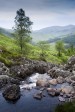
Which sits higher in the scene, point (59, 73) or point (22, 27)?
point (22, 27)

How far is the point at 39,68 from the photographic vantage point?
6956 cm

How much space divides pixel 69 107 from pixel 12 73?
30174 mm

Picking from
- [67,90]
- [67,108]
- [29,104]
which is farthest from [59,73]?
[67,108]

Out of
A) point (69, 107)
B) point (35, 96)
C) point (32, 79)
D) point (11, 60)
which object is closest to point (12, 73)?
point (32, 79)

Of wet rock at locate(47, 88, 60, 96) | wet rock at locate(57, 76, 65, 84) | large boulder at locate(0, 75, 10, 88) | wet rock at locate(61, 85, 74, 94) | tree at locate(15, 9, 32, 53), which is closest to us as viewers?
wet rock at locate(47, 88, 60, 96)

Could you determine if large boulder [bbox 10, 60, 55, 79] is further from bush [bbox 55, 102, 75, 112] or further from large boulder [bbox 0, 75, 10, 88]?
bush [bbox 55, 102, 75, 112]

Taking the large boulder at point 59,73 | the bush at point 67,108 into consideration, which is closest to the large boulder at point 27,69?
the large boulder at point 59,73

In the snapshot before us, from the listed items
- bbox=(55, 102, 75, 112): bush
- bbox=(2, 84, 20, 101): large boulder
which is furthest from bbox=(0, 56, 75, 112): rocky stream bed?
bbox=(55, 102, 75, 112): bush

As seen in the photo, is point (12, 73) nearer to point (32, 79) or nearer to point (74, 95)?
point (32, 79)

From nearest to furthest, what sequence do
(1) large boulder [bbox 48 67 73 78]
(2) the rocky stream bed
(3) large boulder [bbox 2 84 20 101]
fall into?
(2) the rocky stream bed, (3) large boulder [bbox 2 84 20 101], (1) large boulder [bbox 48 67 73 78]

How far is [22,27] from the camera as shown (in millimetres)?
85125

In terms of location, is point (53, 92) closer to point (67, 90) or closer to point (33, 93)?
point (67, 90)

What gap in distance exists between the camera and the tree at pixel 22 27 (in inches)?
3297

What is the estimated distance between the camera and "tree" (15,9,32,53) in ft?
275
